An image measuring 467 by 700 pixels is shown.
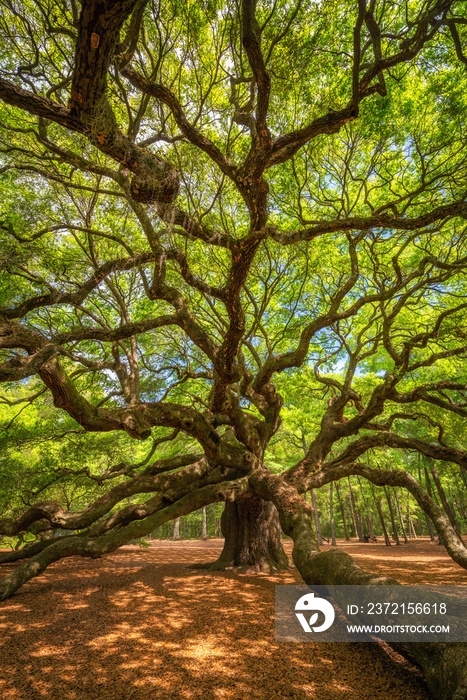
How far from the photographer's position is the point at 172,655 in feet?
10.9

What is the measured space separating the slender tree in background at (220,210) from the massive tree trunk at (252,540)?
73 mm


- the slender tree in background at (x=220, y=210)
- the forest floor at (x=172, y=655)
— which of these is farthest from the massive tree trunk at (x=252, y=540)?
the forest floor at (x=172, y=655)

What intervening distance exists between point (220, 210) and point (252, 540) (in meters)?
8.64

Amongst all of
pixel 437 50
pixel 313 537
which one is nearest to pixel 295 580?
pixel 313 537

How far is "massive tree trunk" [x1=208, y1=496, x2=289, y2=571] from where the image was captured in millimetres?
7969

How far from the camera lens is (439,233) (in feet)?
29.2

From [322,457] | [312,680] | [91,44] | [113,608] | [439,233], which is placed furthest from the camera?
[439,233]

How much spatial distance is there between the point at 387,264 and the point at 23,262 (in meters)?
9.70

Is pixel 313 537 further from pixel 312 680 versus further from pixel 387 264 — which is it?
pixel 387 264

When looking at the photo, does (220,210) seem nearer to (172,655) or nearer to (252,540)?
(172,655)

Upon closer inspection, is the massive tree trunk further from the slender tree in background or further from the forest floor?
the forest floor

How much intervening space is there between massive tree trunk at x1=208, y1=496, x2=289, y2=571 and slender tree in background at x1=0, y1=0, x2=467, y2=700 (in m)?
0.07

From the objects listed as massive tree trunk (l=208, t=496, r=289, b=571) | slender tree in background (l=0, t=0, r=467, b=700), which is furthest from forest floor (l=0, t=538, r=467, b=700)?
massive tree trunk (l=208, t=496, r=289, b=571)

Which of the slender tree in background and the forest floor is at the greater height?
the slender tree in background
